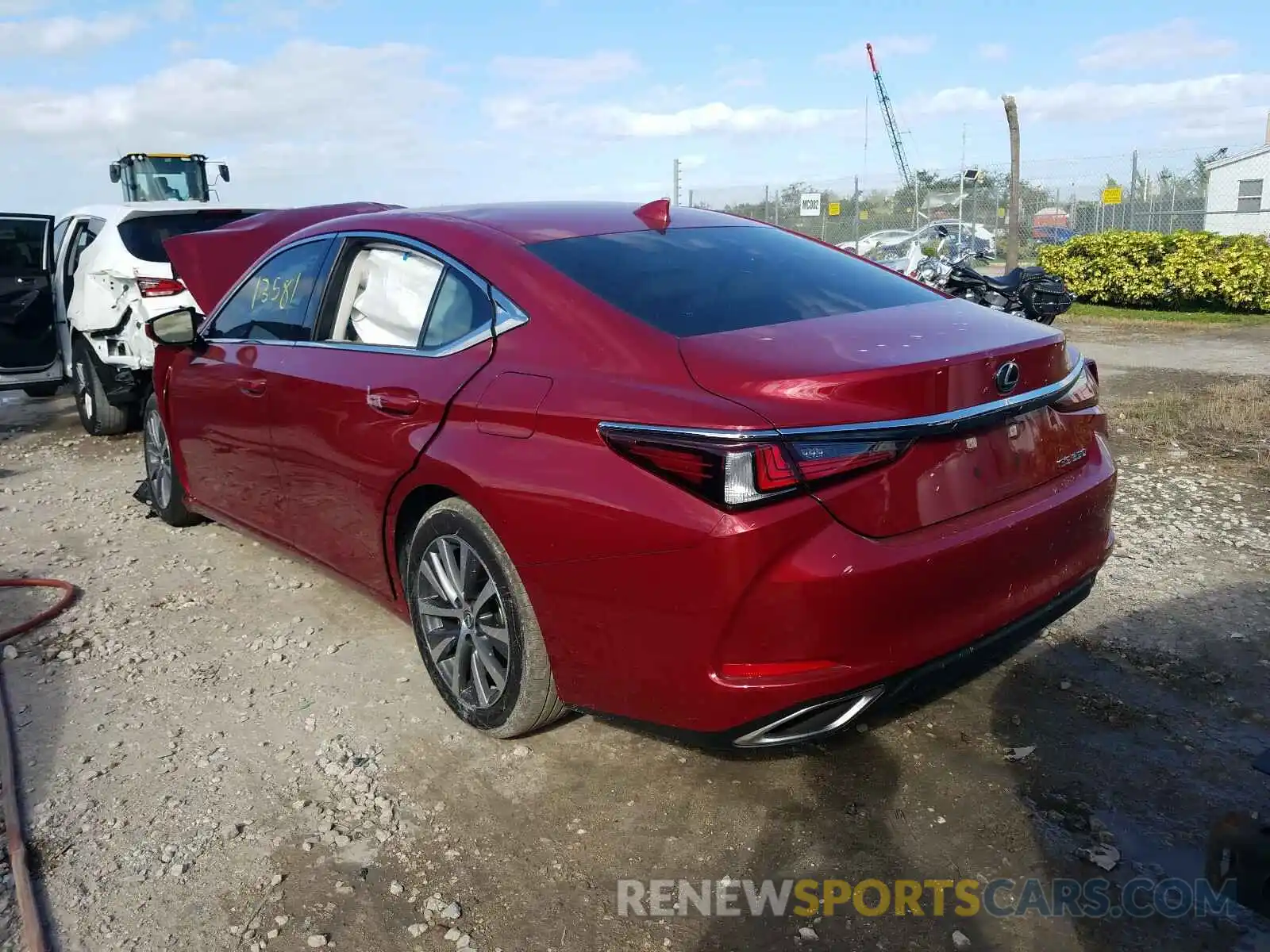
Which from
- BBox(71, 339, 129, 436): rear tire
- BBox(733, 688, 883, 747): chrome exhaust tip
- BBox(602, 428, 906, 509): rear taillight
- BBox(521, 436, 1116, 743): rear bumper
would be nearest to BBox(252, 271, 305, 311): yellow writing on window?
BBox(521, 436, 1116, 743): rear bumper

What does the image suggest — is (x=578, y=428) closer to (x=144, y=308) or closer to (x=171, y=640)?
(x=171, y=640)

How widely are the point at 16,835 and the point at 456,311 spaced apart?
6.21 ft

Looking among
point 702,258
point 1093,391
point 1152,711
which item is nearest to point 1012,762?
point 1152,711

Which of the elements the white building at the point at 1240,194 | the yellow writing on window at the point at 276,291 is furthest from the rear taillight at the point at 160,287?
the white building at the point at 1240,194

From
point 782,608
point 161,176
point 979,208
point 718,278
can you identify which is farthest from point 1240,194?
point 782,608

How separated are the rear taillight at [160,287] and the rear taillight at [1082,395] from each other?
618 cm

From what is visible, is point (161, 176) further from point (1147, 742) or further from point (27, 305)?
point (1147, 742)

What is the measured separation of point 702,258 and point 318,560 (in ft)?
6.20

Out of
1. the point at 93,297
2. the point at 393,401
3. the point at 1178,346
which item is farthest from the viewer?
the point at 1178,346

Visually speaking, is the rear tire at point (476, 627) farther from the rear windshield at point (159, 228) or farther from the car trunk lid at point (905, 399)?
the rear windshield at point (159, 228)

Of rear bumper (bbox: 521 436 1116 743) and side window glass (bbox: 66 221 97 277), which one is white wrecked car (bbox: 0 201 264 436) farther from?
rear bumper (bbox: 521 436 1116 743)

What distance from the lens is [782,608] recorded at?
2395 millimetres

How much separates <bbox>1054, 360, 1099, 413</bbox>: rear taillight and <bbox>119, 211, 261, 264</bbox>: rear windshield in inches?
249

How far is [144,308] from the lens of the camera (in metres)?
7.29
